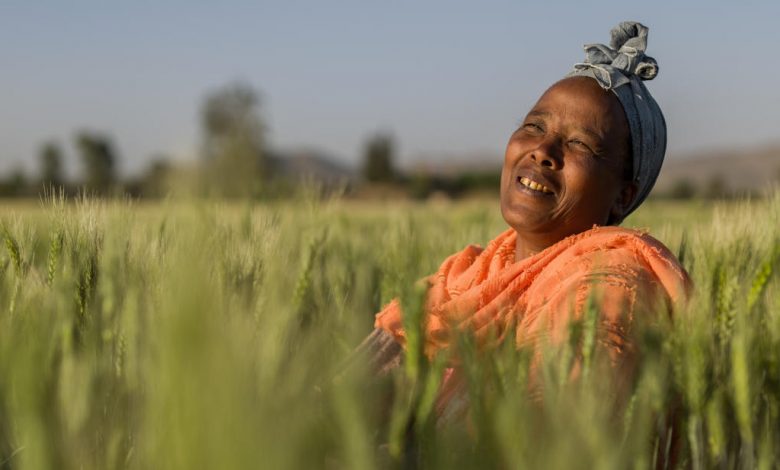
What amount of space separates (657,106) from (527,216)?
16.9 inches

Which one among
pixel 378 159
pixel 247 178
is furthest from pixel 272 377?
pixel 378 159

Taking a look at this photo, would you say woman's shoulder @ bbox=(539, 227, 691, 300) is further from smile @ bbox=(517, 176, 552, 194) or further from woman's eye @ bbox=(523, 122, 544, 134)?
woman's eye @ bbox=(523, 122, 544, 134)

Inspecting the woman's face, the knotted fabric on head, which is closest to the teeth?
the woman's face

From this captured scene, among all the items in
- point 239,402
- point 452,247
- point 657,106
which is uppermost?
point 657,106

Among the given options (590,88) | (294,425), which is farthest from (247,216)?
(294,425)

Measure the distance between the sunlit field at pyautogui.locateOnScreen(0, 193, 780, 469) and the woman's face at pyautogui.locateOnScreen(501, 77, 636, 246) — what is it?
244 millimetres

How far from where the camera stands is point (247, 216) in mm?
2488

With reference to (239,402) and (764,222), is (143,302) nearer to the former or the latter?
(239,402)

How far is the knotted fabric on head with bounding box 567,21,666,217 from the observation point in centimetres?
188

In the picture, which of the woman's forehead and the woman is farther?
the woman's forehead

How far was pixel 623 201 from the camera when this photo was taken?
1979 millimetres

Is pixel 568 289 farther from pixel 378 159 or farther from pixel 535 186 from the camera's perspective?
pixel 378 159

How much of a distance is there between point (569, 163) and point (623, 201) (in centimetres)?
24

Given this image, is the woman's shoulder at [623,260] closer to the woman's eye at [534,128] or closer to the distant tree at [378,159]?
the woman's eye at [534,128]
